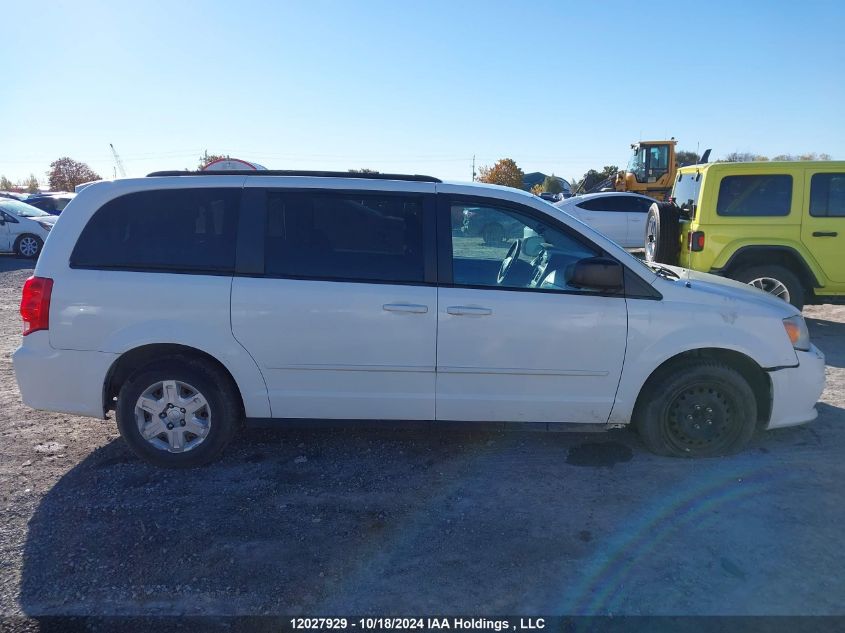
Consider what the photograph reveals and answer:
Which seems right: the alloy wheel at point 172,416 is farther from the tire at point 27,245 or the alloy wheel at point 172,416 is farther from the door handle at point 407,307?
the tire at point 27,245

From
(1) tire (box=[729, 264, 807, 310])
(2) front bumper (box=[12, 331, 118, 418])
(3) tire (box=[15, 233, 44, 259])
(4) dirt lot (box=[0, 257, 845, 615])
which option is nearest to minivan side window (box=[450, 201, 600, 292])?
(4) dirt lot (box=[0, 257, 845, 615])

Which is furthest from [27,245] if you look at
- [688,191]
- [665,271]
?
[665,271]

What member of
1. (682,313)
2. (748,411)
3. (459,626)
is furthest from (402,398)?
(748,411)

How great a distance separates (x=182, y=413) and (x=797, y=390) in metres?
4.11

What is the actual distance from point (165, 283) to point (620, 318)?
115 inches

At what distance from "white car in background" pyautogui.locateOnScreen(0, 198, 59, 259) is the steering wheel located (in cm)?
1465

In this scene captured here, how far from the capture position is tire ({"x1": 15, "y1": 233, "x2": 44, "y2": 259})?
1556 cm

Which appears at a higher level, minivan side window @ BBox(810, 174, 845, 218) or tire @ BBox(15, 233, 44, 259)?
minivan side window @ BBox(810, 174, 845, 218)

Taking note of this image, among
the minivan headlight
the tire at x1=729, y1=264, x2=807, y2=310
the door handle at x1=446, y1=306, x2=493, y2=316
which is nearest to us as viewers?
the door handle at x1=446, y1=306, x2=493, y2=316

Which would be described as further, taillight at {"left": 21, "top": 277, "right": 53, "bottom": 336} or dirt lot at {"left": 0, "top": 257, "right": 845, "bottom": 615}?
taillight at {"left": 21, "top": 277, "right": 53, "bottom": 336}

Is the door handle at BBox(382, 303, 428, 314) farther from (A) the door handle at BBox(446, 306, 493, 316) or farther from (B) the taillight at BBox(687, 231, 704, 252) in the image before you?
(B) the taillight at BBox(687, 231, 704, 252)

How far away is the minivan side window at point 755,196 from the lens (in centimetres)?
746

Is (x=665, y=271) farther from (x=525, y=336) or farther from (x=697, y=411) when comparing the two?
(x=525, y=336)

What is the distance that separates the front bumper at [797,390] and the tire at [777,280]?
3537 millimetres
